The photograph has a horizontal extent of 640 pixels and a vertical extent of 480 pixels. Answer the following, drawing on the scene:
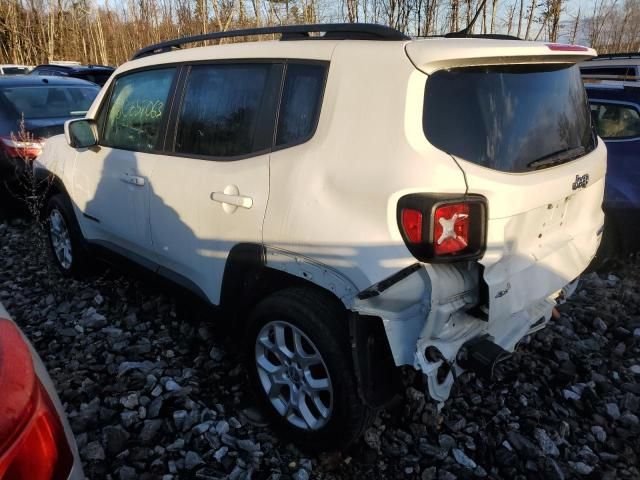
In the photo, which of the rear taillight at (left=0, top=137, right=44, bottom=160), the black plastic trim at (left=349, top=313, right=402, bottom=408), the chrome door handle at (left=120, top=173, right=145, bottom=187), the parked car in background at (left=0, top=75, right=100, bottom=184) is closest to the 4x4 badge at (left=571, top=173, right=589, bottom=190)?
the black plastic trim at (left=349, top=313, right=402, bottom=408)

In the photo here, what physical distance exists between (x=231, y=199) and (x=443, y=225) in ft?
3.53

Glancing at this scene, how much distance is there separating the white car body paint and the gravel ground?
429mm

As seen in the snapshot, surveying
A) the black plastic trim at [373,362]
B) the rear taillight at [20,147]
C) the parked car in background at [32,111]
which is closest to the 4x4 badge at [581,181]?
the black plastic trim at [373,362]

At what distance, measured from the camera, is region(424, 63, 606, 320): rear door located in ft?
6.48

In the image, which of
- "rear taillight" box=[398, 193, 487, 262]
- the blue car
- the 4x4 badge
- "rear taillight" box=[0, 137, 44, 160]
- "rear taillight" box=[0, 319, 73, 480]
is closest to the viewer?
"rear taillight" box=[0, 319, 73, 480]

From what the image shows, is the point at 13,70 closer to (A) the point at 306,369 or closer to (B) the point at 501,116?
(A) the point at 306,369

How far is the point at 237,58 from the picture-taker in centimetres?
260

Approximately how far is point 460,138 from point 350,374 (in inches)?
42.5

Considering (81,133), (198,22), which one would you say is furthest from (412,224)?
(198,22)

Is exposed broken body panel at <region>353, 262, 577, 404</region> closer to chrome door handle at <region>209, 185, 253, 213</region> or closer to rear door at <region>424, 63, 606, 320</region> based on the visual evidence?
rear door at <region>424, 63, 606, 320</region>

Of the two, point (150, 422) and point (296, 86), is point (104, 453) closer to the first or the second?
point (150, 422)

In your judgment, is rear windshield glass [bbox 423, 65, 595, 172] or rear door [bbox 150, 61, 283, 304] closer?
rear windshield glass [bbox 423, 65, 595, 172]

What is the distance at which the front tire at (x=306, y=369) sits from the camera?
7.03ft

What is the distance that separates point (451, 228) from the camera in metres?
1.91
